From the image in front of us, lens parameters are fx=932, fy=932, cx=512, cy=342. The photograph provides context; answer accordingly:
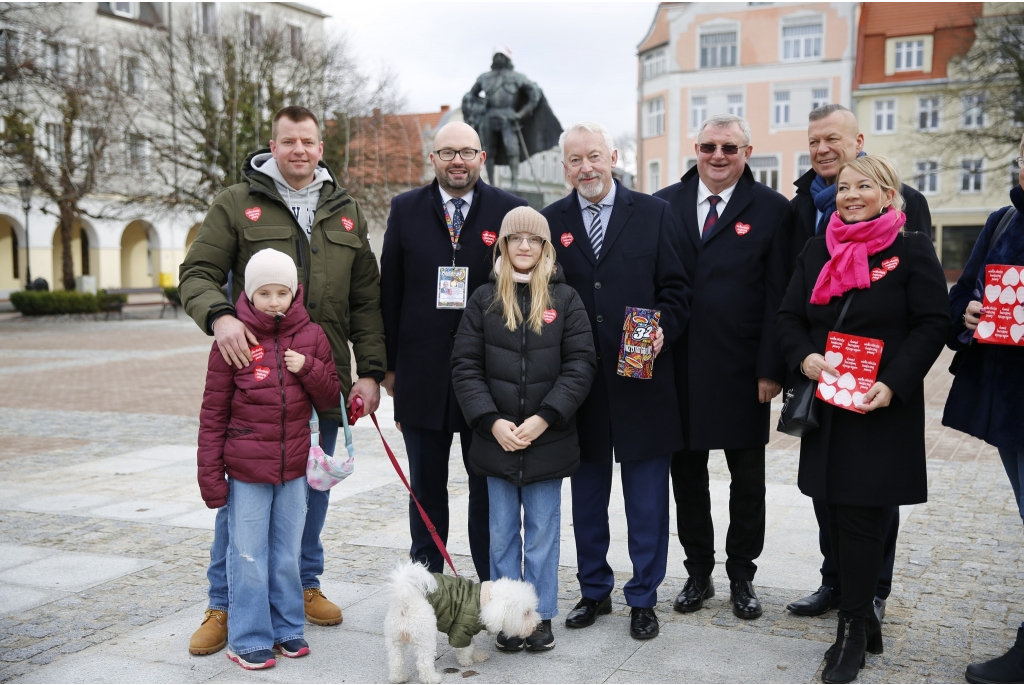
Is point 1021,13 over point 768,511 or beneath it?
over

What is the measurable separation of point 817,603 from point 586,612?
1.12 m

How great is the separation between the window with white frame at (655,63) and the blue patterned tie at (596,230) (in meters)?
45.7

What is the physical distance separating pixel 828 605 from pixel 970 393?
126cm

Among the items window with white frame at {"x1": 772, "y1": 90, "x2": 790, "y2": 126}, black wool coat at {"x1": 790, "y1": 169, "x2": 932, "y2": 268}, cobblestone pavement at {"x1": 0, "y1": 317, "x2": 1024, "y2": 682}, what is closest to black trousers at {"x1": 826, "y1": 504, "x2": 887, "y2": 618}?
cobblestone pavement at {"x1": 0, "y1": 317, "x2": 1024, "y2": 682}

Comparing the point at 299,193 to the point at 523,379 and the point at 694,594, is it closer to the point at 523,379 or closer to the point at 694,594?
the point at 523,379

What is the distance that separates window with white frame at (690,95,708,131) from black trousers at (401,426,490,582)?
44.8 meters

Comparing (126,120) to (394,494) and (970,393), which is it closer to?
(394,494)

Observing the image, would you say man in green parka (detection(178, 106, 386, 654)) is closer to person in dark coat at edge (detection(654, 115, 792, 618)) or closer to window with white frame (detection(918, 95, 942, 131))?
person in dark coat at edge (detection(654, 115, 792, 618))

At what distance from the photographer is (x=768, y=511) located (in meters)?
6.52

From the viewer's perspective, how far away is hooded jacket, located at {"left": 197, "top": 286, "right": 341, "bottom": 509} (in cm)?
383

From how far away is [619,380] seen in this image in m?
4.34

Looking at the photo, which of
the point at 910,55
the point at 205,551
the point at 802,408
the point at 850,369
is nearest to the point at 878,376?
the point at 850,369

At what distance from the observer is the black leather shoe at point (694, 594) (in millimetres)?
4504

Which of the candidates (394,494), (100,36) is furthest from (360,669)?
(100,36)
